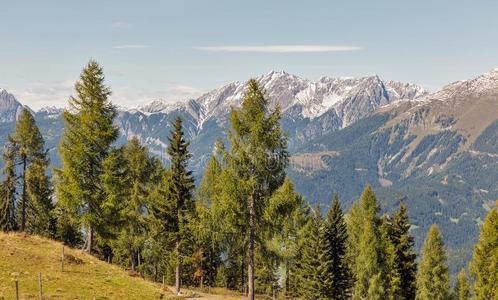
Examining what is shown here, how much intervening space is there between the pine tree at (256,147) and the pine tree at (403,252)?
34594mm

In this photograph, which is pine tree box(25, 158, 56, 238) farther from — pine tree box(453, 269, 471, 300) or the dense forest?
pine tree box(453, 269, 471, 300)

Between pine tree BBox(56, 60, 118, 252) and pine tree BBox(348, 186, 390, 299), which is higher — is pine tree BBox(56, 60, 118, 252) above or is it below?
above

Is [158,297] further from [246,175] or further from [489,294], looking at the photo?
[489,294]

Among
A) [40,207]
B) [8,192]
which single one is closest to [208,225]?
[8,192]

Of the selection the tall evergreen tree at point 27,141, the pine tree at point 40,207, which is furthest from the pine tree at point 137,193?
the pine tree at point 40,207

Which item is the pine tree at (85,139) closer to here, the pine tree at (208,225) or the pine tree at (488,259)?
the pine tree at (208,225)

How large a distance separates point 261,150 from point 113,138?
18.7 meters

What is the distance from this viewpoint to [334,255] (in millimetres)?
69188

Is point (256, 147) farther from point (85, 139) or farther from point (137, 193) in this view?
point (137, 193)

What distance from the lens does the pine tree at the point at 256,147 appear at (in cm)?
3369

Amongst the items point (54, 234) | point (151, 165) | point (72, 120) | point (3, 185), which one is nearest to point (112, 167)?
point (72, 120)

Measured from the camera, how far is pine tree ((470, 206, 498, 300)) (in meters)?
57.8

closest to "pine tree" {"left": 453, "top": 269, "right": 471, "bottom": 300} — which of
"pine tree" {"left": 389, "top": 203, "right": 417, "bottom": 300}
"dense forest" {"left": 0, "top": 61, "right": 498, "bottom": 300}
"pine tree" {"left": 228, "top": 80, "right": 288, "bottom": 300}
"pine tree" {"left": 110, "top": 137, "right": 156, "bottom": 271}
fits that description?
"dense forest" {"left": 0, "top": 61, "right": 498, "bottom": 300}

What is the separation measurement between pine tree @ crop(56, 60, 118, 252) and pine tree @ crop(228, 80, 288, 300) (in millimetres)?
16713
